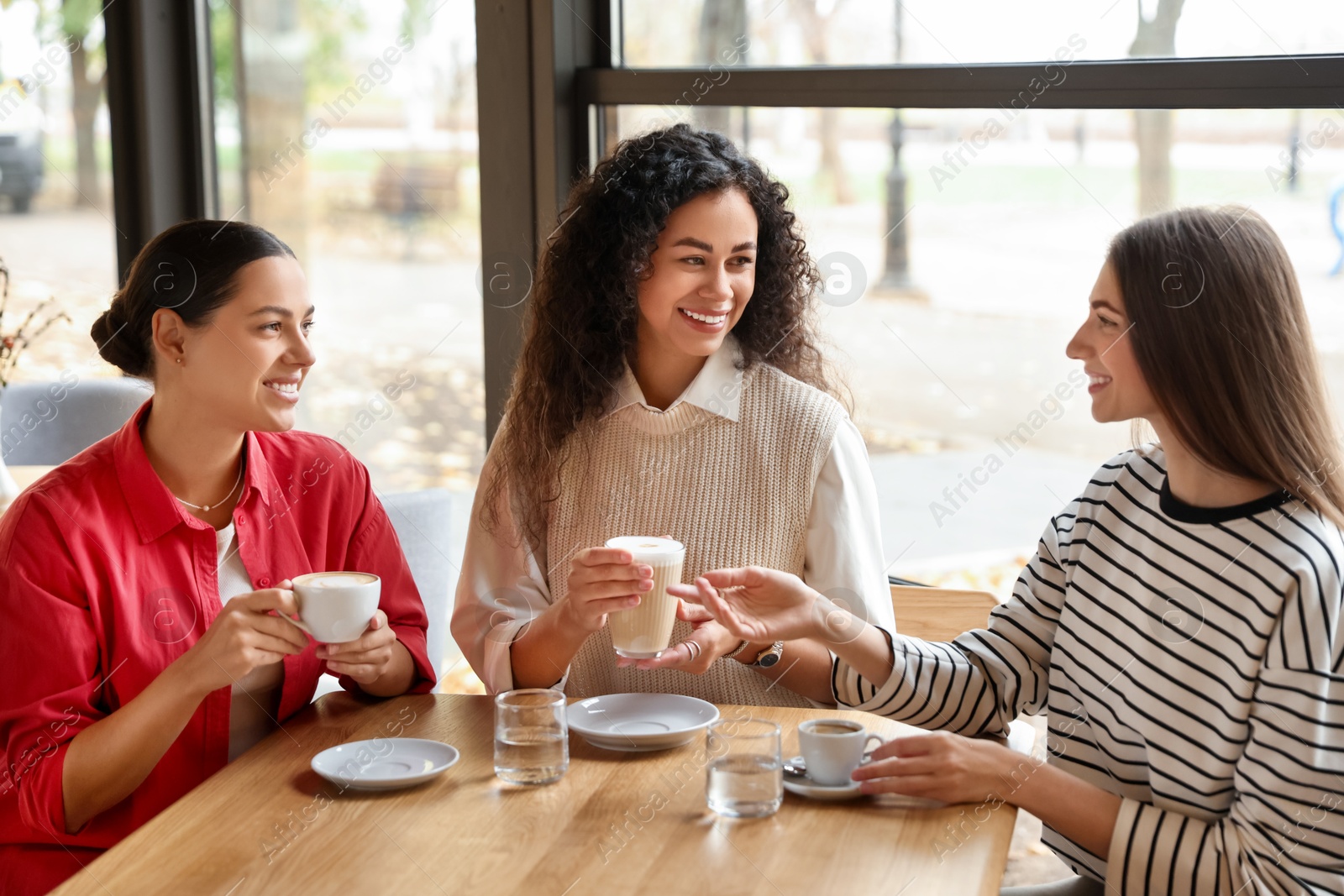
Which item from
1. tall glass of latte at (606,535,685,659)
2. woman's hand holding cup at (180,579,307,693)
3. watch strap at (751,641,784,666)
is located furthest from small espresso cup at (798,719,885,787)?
Result: woman's hand holding cup at (180,579,307,693)

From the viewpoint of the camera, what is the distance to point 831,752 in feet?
4.51

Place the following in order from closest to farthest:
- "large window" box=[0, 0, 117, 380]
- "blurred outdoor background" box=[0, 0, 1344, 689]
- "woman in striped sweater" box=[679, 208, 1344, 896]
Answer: "woman in striped sweater" box=[679, 208, 1344, 896], "blurred outdoor background" box=[0, 0, 1344, 689], "large window" box=[0, 0, 117, 380]

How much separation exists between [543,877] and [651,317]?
976 millimetres

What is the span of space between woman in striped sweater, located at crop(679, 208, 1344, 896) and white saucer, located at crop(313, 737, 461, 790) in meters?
0.36

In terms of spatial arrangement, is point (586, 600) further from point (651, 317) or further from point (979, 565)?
point (979, 565)

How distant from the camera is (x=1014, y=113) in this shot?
2285 mm

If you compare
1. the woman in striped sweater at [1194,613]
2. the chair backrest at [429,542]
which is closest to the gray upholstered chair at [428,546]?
the chair backrest at [429,542]

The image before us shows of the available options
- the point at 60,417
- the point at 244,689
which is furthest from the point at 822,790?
the point at 60,417

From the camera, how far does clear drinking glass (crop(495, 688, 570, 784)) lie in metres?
1.41

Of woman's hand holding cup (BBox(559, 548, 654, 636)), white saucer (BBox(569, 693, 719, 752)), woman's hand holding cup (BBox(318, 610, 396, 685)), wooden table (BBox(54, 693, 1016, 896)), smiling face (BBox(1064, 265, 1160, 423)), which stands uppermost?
smiling face (BBox(1064, 265, 1160, 423))

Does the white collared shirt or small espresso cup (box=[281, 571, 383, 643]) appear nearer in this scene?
small espresso cup (box=[281, 571, 383, 643])

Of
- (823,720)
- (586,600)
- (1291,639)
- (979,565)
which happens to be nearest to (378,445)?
(979,565)

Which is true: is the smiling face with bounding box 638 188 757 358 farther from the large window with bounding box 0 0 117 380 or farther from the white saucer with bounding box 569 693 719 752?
the large window with bounding box 0 0 117 380

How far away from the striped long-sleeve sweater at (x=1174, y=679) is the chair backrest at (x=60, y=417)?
2019mm
